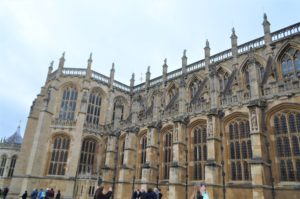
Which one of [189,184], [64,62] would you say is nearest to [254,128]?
[189,184]

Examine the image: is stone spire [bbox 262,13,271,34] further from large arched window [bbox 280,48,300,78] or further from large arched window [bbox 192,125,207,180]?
large arched window [bbox 192,125,207,180]

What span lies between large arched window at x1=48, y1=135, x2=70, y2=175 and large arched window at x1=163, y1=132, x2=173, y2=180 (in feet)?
39.4

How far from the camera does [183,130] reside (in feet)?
70.4

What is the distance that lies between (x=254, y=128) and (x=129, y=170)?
13.7 metres

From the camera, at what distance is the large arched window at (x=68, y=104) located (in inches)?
1177

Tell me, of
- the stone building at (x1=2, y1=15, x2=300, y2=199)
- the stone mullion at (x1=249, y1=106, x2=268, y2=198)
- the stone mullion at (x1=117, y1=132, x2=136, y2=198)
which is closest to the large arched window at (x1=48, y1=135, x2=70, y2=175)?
the stone building at (x1=2, y1=15, x2=300, y2=199)

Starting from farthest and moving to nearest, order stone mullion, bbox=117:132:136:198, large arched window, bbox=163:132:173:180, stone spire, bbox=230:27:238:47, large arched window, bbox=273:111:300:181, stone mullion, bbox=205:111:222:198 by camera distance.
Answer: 1. stone spire, bbox=230:27:238:47
2. stone mullion, bbox=117:132:136:198
3. large arched window, bbox=163:132:173:180
4. stone mullion, bbox=205:111:222:198
5. large arched window, bbox=273:111:300:181

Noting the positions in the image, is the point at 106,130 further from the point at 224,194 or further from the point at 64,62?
the point at 224,194

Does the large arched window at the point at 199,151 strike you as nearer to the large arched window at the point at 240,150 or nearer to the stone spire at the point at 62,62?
the large arched window at the point at 240,150

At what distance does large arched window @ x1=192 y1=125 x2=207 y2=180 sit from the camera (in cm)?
2028

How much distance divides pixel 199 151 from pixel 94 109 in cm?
1627

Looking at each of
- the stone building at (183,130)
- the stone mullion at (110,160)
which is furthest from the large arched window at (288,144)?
the stone mullion at (110,160)

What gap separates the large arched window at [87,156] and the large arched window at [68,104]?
3.82 metres

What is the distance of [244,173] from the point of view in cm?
1750
